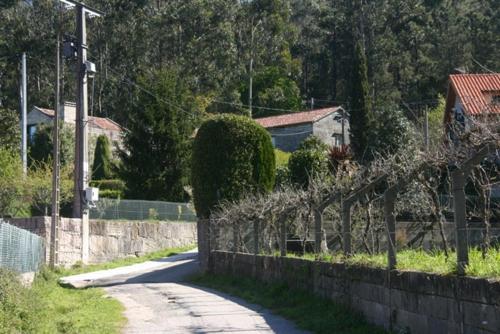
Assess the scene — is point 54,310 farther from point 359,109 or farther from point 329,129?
point 329,129

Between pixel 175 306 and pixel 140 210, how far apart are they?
21.5 meters

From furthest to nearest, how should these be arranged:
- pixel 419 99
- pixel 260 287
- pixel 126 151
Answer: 1. pixel 419 99
2. pixel 126 151
3. pixel 260 287

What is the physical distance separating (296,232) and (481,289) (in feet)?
38.2

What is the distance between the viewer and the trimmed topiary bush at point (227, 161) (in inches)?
1086

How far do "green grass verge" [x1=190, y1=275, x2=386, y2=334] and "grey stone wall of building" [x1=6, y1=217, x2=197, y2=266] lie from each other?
10.5m

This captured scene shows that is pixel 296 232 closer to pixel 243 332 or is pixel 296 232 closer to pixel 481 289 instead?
pixel 243 332

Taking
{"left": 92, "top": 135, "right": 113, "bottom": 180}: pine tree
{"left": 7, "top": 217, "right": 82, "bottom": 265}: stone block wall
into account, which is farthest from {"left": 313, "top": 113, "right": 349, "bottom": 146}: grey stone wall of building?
{"left": 7, "top": 217, "right": 82, "bottom": 265}: stone block wall

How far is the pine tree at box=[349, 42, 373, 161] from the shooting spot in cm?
4938

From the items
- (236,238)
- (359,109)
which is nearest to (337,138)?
(359,109)

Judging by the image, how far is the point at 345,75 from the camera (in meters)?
70.8

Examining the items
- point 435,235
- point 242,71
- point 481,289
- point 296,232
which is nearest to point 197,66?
point 242,71

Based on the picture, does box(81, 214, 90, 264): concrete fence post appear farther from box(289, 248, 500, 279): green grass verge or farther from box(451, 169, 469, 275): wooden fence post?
box(451, 169, 469, 275): wooden fence post

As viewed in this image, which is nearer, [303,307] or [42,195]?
[303,307]

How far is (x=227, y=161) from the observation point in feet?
90.8
